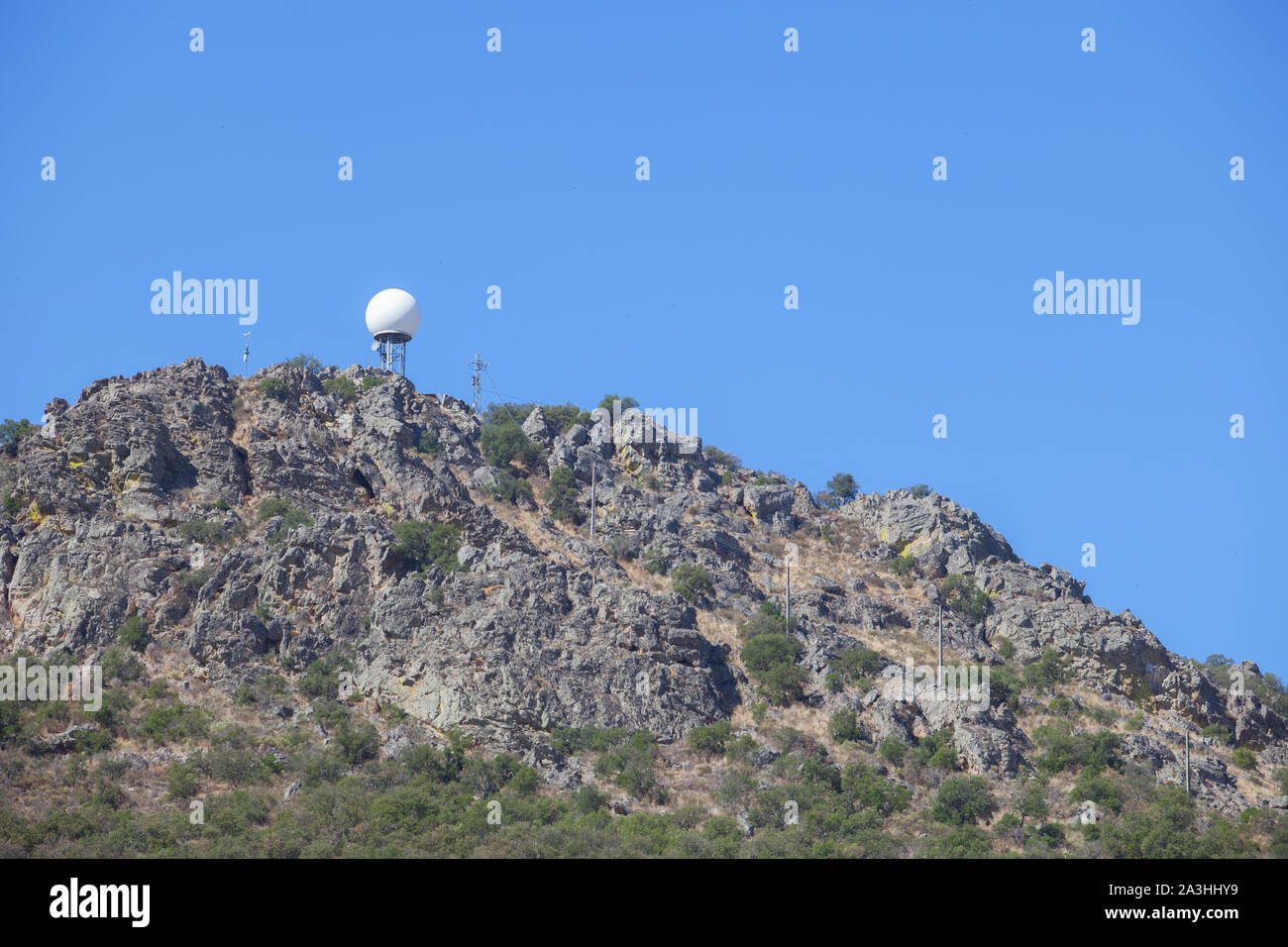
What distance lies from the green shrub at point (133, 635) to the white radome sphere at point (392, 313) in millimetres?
28764

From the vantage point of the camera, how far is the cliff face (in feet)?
224

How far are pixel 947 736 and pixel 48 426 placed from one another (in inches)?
1796

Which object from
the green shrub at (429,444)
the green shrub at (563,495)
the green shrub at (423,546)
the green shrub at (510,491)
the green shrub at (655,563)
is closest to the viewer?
the green shrub at (423,546)

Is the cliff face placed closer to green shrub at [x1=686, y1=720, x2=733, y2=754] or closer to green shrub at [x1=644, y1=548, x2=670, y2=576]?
green shrub at [x1=644, y1=548, x2=670, y2=576]

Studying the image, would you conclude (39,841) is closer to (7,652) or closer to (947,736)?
(7,652)

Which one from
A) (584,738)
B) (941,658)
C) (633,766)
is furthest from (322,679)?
(941,658)

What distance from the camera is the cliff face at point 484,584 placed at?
68.2m

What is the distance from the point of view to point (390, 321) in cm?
9219

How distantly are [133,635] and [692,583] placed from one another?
26.2 metres

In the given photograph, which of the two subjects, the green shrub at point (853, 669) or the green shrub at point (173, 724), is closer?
the green shrub at point (173, 724)

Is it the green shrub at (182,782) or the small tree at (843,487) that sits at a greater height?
the small tree at (843,487)

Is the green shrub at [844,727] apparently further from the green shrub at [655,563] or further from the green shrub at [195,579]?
the green shrub at [195,579]

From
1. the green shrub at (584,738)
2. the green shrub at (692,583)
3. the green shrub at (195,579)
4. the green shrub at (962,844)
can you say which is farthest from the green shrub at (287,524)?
the green shrub at (962,844)

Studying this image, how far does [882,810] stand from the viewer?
63.2 m
